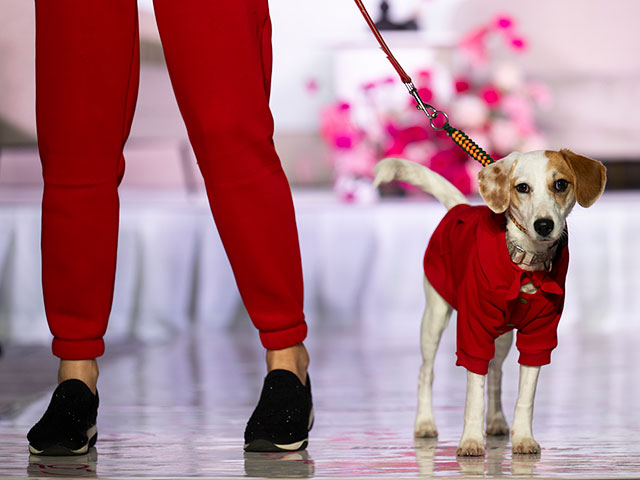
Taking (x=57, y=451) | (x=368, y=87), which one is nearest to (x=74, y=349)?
(x=57, y=451)

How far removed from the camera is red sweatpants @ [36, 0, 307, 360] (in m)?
1.34

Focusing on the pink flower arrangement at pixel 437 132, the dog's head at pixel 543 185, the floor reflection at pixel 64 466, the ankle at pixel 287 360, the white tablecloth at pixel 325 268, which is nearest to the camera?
the floor reflection at pixel 64 466

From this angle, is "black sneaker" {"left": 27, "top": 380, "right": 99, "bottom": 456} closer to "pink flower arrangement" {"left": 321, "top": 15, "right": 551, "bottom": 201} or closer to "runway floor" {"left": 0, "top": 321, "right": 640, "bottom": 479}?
"runway floor" {"left": 0, "top": 321, "right": 640, "bottom": 479}

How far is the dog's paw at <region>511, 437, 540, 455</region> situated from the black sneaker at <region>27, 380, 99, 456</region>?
0.57 meters

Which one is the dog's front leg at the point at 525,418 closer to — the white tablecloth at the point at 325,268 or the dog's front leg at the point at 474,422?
the dog's front leg at the point at 474,422

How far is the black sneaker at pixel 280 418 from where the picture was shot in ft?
4.33

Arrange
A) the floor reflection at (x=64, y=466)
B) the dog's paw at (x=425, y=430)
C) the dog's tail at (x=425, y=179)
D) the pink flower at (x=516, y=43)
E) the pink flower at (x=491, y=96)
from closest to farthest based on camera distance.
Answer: the floor reflection at (x=64, y=466), the dog's paw at (x=425, y=430), the dog's tail at (x=425, y=179), the pink flower at (x=491, y=96), the pink flower at (x=516, y=43)

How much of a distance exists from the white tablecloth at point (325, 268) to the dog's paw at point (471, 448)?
79.3 inches

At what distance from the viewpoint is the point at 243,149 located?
1.35m

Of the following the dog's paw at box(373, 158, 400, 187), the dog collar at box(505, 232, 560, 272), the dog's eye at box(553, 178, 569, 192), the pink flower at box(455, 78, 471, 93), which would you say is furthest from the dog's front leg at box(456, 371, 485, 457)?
the pink flower at box(455, 78, 471, 93)

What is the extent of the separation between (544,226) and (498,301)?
0.12m

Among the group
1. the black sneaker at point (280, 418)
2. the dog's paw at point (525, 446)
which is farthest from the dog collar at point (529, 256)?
the black sneaker at point (280, 418)

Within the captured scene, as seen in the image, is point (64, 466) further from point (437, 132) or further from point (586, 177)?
point (437, 132)

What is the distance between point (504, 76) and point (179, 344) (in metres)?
1.60
